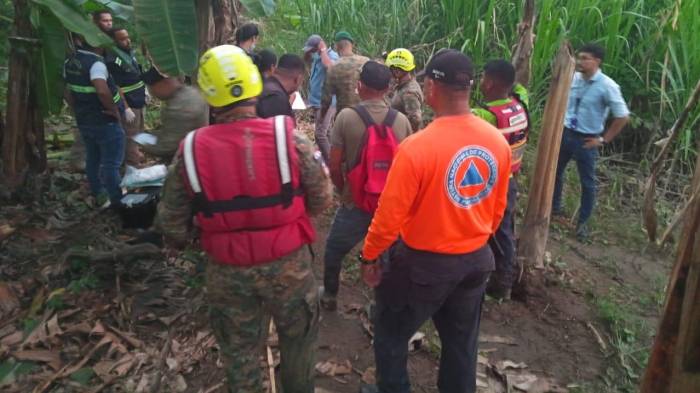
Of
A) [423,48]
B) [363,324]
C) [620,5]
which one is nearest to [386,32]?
[423,48]

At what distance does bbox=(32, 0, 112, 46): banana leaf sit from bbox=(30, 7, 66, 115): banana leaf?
0.46 metres

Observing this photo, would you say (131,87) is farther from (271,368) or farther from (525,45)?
(525,45)

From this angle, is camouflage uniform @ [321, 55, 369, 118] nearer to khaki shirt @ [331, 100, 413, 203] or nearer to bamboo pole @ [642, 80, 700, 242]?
khaki shirt @ [331, 100, 413, 203]

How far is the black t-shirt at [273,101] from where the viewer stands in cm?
396

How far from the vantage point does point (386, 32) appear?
8078 mm

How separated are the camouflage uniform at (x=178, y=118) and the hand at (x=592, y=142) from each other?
3703 mm

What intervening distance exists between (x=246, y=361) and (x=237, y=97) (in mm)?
1286

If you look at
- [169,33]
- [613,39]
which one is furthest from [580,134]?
Result: [169,33]

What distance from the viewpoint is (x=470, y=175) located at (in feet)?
7.36

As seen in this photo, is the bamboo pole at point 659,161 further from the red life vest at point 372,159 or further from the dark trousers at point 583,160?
the dark trousers at point 583,160

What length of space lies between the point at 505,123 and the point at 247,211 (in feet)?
6.84

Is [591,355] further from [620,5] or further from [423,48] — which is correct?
[423,48]

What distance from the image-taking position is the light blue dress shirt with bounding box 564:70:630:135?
4832 mm

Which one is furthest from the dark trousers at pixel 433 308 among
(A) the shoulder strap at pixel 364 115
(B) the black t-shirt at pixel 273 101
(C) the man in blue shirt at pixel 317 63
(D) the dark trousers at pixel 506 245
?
(C) the man in blue shirt at pixel 317 63
